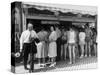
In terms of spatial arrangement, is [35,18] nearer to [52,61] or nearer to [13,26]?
[13,26]

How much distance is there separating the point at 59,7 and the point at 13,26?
6.50ft

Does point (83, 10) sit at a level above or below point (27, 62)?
above

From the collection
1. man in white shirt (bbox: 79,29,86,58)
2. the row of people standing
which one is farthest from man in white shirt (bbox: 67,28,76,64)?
man in white shirt (bbox: 79,29,86,58)

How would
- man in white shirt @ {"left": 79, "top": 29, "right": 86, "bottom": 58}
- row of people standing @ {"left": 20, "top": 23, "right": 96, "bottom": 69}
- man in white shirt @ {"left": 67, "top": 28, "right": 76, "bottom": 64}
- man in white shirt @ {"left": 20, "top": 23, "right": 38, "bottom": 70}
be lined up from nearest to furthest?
man in white shirt @ {"left": 20, "top": 23, "right": 38, "bottom": 70}, row of people standing @ {"left": 20, "top": 23, "right": 96, "bottom": 69}, man in white shirt @ {"left": 67, "top": 28, "right": 76, "bottom": 64}, man in white shirt @ {"left": 79, "top": 29, "right": 86, "bottom": 58}

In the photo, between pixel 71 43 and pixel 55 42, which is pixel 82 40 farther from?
pixel 55 42

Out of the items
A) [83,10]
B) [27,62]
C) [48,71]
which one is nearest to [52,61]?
[48,71]

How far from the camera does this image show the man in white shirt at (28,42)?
9586 millimetres

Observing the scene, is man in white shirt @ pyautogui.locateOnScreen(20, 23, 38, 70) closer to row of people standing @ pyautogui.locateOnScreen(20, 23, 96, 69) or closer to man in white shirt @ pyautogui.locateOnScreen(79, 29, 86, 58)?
row of people standing @ pyautogui.locateOnScreen(20, 23, 96, 69)

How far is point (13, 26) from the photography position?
970 centimetres

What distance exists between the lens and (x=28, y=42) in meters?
9.68

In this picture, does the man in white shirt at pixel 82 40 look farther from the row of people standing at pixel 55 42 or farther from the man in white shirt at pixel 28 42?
the man in white shirt at pixel 28 42

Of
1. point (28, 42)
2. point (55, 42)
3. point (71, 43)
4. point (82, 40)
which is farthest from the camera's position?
point (82, 40)

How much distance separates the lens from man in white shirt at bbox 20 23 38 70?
31.4ft

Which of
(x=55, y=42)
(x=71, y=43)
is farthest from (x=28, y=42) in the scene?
(x=71, y=43)
